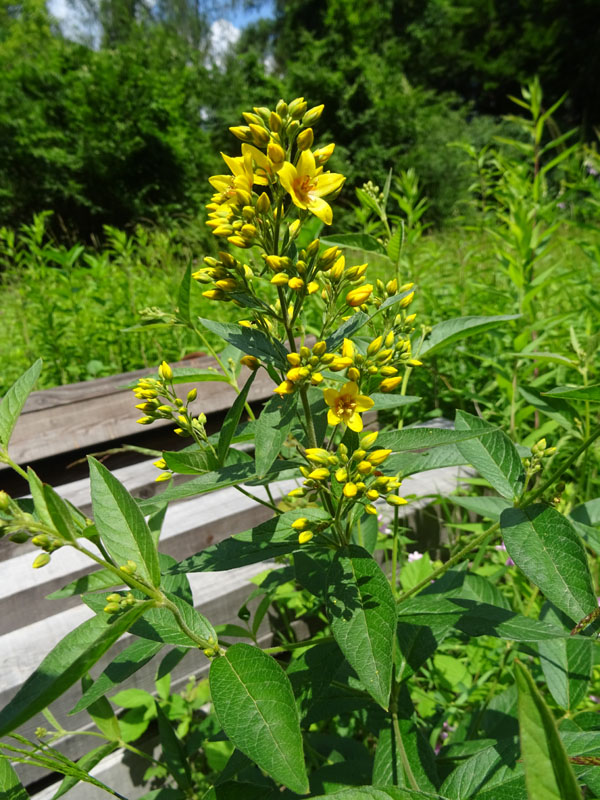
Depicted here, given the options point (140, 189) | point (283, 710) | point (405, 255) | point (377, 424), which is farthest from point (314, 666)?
point (140, 189)

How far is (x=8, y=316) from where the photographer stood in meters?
2.95

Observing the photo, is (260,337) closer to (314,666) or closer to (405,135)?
(314,666)

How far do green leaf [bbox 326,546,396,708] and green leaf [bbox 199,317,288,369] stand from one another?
0.96 feet

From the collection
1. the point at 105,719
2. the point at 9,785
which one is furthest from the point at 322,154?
the point at 105,719

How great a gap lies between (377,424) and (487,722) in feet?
4.28

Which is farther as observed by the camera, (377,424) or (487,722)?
(377,424)

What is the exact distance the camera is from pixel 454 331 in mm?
819

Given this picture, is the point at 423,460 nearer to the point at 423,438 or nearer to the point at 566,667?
the point at 423,438

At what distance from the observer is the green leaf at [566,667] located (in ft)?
2.73

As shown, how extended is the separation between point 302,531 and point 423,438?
0.21 metres

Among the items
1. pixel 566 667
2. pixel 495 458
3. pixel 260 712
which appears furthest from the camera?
pixel 566 667

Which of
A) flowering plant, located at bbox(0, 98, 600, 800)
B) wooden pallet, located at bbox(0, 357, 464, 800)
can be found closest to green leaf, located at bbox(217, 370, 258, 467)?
flowering plant, located at bbox(0, 98, 600, 800)

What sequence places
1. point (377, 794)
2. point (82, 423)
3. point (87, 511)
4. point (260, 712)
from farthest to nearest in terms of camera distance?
1. point (82, 423)
2. point (87, 511)
3. point (260, 712)
4. point (377, 794)

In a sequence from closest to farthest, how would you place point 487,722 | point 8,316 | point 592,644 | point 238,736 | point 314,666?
point 238,736, point 314,666, point 592,644, point 487,722, point 8,316
